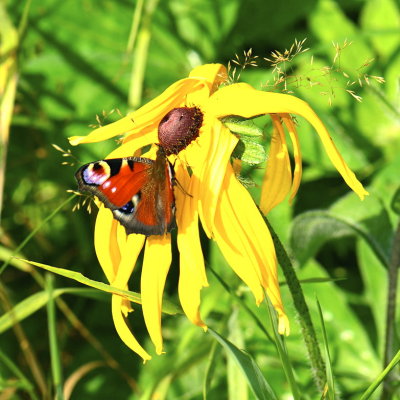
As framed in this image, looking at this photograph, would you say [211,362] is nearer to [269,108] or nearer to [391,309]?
→ [391,309]

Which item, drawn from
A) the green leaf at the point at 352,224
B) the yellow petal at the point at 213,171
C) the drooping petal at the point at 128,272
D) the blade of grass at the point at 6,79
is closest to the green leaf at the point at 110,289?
the drooping petal at the point at 128,272

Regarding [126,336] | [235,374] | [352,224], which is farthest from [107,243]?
[352,224]

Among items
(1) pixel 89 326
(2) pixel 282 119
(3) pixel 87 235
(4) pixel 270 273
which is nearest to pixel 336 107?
(3) pixel 87 235

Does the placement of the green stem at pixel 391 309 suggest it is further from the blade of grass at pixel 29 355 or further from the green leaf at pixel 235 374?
the blade of grass at pixel 29 355

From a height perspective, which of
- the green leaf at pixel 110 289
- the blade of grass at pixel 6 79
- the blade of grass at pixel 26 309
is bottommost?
the green leaf at pixel 110 289

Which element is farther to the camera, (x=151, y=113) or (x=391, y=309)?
(x=391, y=309)

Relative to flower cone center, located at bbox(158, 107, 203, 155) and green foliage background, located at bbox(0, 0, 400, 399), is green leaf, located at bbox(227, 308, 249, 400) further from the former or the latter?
flower cone center, located at bbox(158, 107, 203, 155)

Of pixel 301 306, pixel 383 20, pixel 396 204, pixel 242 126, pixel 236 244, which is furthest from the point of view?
pixel 383 20

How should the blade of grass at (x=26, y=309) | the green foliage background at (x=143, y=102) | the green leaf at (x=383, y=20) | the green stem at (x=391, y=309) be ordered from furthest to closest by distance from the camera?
the green leaf at (x=383, y=20) < the green foliage background at (x=143, y=102) < the blade of grass at (x=26, y=309) < the green stem at (x=391, y=309)
